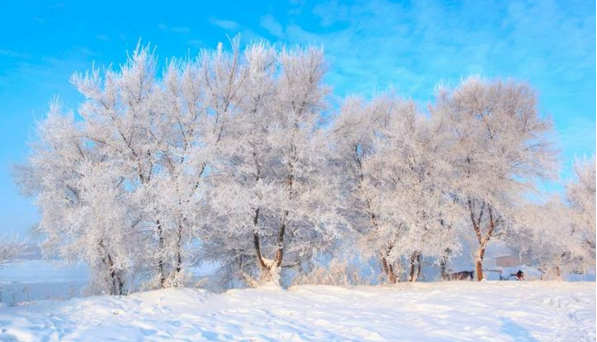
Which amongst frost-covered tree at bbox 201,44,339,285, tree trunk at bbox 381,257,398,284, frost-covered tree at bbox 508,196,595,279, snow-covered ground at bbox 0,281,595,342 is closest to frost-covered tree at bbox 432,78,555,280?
frost-covered tree at bbox 508,196,595,279

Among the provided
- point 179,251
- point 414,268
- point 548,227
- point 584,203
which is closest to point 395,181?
point 414,268

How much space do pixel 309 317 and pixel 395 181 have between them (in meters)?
9.14

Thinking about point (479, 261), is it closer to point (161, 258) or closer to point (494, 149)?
point (494, 149)

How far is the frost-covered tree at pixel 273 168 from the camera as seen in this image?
41.4 ft

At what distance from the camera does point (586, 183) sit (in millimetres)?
21406

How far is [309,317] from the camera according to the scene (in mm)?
8086

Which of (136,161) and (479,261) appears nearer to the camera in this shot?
(136,161)

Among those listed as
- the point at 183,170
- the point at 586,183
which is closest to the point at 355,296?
the point at 183,170

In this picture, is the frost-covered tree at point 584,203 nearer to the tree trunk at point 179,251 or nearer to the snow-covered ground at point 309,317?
the snow-covered ground at point 309,317

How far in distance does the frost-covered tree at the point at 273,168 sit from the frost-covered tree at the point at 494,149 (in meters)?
6.04

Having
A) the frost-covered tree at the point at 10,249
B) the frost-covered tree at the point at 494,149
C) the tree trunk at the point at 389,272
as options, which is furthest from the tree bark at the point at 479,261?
the frost-covered tree at the point at 10,249

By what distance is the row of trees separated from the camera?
11.7m

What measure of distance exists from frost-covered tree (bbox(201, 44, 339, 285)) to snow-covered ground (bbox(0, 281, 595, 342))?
103 inches

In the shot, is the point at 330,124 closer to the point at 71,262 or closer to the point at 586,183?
the point at 71,262
